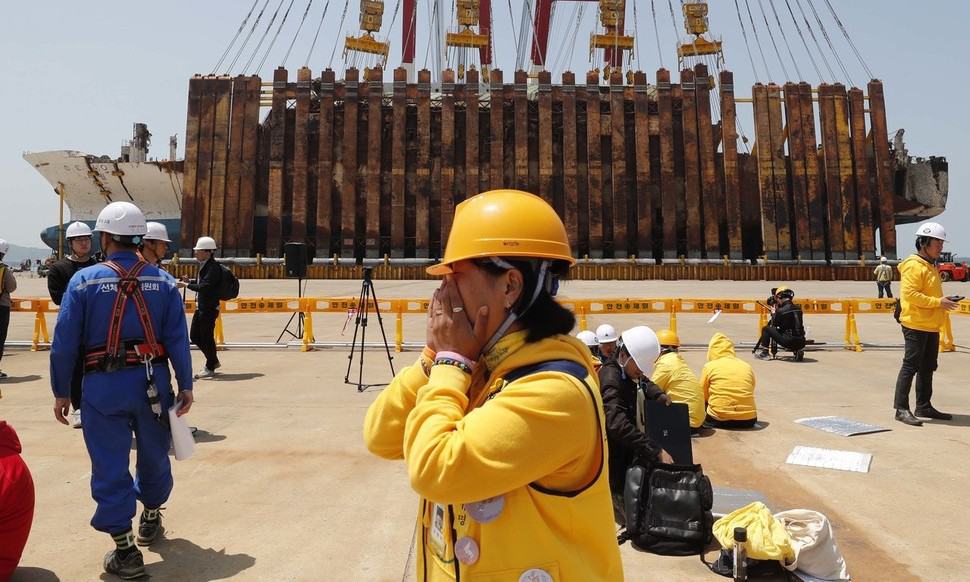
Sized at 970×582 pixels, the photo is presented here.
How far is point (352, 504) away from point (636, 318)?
42.7ft

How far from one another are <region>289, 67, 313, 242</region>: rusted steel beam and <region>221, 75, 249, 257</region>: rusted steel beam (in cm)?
309

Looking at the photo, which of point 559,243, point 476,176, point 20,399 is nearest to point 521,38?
point 476,176

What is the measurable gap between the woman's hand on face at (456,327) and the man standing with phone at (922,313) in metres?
6.31

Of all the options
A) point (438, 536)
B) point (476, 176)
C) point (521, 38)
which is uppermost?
point (521, 38)

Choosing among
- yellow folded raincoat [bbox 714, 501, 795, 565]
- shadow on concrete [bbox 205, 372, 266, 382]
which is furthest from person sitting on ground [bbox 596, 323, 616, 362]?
shadow on concrete [bbox 205, 372, 266, 382]

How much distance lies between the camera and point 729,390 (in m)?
5.96

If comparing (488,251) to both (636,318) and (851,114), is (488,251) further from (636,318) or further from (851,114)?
(851,114)

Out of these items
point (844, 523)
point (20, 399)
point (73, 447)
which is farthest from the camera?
point (20, 399)

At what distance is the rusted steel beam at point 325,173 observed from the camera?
3497 centimetres

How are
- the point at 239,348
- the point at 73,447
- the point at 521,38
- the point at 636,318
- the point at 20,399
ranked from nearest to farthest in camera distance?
the point at 73,447
the point at 20,399
the point at 239,348
the point at 636,318
the point at 521,38

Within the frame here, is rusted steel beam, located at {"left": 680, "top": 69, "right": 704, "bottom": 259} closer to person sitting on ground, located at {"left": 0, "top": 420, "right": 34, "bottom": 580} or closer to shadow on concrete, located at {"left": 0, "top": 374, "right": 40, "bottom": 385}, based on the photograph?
shadow on concrete, located at {"left": 0, "top": 374, "right": 40, "bottom": 385}

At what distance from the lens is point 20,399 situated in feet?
23.6

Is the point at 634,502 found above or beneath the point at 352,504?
above

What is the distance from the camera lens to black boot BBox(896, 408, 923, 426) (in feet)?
20.0
